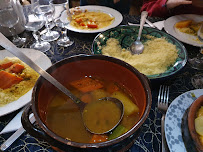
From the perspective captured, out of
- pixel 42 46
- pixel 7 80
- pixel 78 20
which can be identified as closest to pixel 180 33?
pixel 78 20

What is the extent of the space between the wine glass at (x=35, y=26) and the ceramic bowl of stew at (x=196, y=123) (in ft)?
3.37

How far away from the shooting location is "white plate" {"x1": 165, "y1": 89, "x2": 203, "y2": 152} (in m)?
0.69

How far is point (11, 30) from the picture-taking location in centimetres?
140

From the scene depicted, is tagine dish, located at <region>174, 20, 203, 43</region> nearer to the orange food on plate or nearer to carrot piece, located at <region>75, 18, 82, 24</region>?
carrot piece, located at <region>75, 18, 82, 24</region>

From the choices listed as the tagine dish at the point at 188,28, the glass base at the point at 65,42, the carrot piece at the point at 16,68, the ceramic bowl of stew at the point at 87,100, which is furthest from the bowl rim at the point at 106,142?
the tagine dish at the point at 188,28

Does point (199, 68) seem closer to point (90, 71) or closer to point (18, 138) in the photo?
point (90, 71)

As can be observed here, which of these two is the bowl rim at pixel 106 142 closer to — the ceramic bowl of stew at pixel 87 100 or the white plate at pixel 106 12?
the ceramic bowl of stew at pixel 87 100

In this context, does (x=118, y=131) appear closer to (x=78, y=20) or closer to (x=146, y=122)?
(x=146, y=122)

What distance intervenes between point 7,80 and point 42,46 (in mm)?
421

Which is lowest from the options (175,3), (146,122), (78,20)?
(146,122)

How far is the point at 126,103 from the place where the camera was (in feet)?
2.34

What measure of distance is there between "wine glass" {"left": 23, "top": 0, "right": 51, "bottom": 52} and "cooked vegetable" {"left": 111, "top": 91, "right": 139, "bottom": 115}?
767 millimetres

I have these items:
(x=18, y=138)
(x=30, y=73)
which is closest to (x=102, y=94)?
(x=18, y=138)

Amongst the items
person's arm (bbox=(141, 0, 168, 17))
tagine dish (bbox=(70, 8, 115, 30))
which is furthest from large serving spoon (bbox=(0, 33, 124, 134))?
person's arm (bbox=(141, 0, 168, 17))
